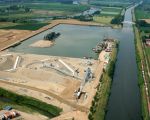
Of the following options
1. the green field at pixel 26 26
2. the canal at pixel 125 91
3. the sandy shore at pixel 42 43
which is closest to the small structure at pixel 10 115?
the canal at pixel 125 91

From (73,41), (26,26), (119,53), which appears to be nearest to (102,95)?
(119,53)

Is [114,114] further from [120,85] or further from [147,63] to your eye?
[147,63]

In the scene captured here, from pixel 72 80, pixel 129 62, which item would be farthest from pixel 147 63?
pixel 72 80

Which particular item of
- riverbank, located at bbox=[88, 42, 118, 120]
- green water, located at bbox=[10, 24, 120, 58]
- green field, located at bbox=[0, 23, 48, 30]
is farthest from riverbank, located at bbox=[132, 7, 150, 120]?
green field, located at bbox=[0, 23, 48, 30]

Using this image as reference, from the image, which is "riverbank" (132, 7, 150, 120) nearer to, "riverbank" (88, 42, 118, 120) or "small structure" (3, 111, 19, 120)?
"riverbank" (88, 42, 118, 120)

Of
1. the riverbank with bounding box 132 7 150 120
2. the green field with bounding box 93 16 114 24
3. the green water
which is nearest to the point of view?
the riverbank with bounding box 132 7 150 120
